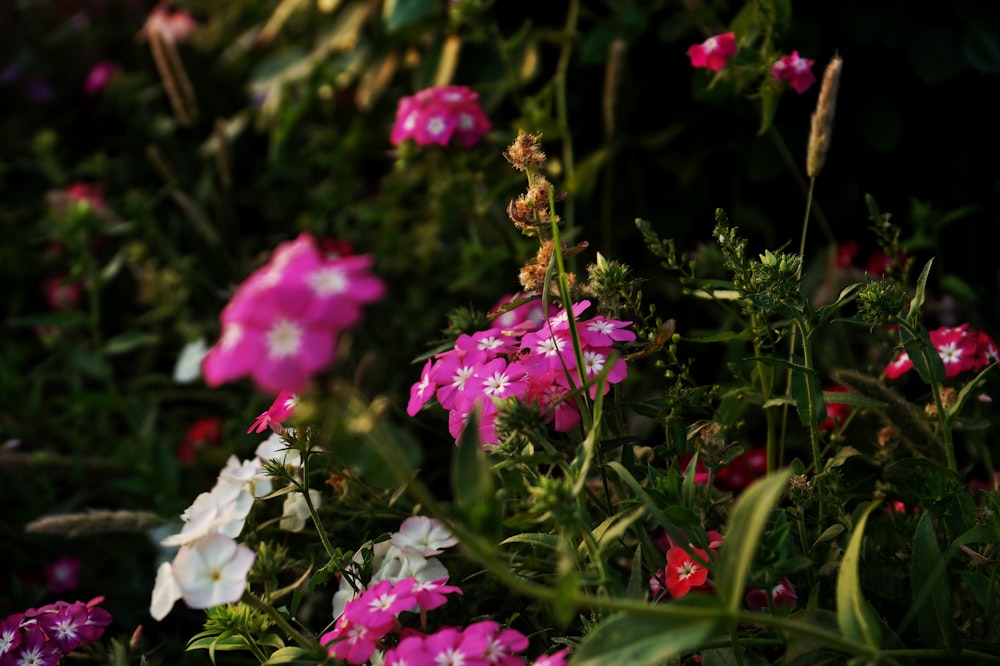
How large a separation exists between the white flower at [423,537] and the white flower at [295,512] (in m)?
0.13

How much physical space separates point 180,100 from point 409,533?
4.29 feet

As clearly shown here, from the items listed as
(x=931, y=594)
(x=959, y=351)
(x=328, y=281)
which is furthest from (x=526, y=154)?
(x=959, y=351)

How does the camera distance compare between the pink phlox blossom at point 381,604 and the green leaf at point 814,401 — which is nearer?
the pink phlox blossom at point 381,604

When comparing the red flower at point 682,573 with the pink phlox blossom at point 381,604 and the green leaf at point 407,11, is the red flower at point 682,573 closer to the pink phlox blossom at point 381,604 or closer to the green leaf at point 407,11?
the pink phlox blossom at point 381,604

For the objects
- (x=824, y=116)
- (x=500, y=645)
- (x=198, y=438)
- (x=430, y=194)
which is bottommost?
(x=198, y=438)

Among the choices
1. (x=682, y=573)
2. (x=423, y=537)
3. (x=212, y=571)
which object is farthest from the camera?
(x=423, y=537)

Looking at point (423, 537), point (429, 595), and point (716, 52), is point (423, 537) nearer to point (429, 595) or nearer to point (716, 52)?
point (429, 595)

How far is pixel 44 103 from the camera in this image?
9.98 ft

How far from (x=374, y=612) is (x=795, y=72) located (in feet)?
2.94

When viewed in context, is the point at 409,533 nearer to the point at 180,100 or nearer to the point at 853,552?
the point at 853,552

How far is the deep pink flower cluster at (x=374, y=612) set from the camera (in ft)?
2.98

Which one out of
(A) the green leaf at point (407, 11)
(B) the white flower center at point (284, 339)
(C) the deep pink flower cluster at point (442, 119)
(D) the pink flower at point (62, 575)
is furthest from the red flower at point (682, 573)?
(A) the green leaf at point (407, 11)

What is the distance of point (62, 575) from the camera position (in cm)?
157

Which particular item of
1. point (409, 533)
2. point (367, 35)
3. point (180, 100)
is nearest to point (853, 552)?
point (409, 533)
